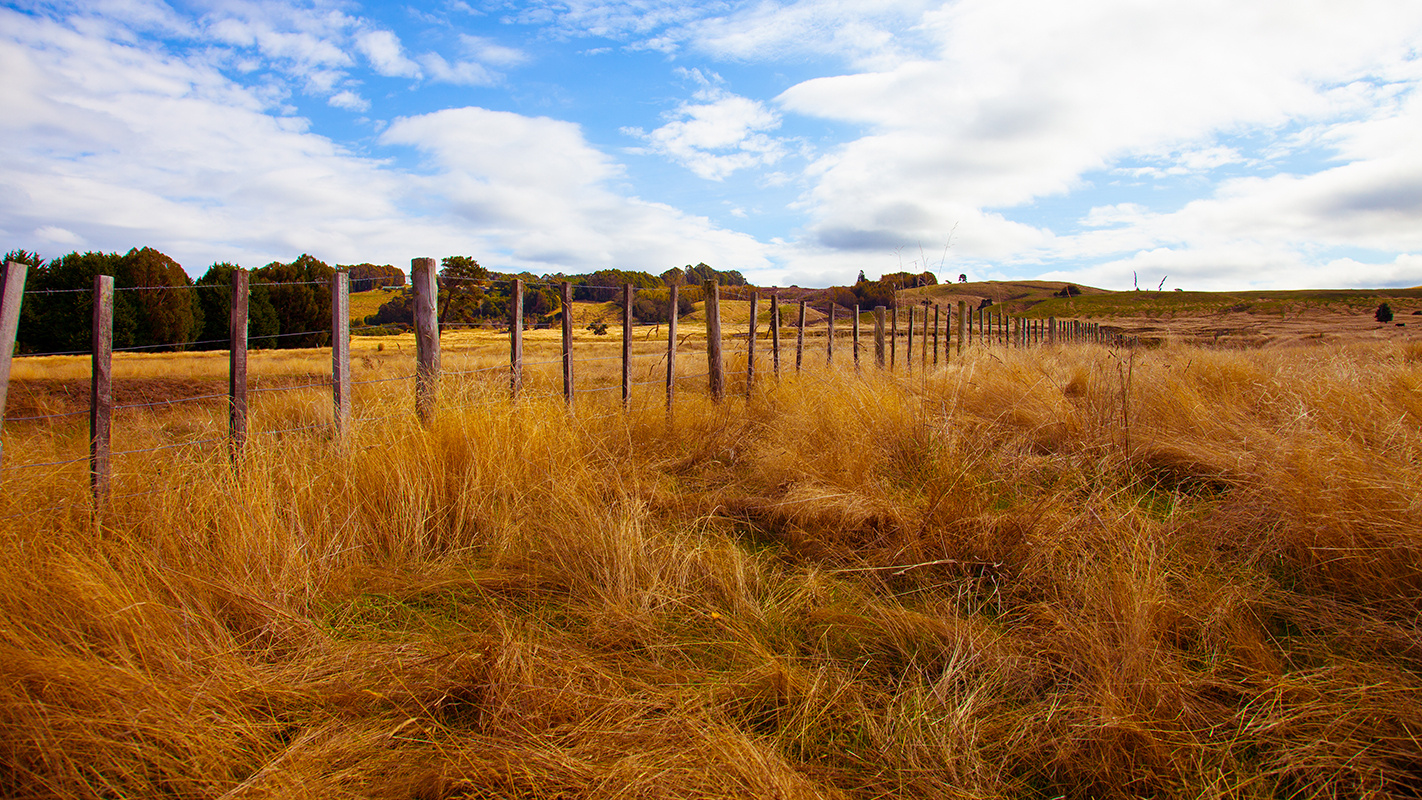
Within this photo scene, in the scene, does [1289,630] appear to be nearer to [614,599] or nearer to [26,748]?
[614,599]

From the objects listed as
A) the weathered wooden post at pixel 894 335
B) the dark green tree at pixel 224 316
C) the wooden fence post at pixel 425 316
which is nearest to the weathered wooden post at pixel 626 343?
the wooden fence post at pixel 425 316

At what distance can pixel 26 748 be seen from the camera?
1743mm

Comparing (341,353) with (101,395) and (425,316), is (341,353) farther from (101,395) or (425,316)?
(101,395)

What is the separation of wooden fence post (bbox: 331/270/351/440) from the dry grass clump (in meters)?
0.28

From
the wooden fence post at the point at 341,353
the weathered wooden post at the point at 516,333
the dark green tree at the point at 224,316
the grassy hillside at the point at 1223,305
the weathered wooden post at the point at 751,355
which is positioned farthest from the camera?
the grassy hillside at the point at 1223,305

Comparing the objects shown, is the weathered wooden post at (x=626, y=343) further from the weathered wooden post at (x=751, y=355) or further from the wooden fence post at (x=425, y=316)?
the wooden fence post at (x=425, y=316)

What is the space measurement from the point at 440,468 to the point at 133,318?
39090 mm

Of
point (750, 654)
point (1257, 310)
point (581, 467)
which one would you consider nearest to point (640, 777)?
point (750, 654)

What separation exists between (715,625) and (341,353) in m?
3.45

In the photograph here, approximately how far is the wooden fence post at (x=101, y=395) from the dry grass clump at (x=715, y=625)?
0.12 metres

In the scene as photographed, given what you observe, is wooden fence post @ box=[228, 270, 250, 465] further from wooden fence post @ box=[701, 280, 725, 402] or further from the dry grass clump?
wooden fence post @ box=[701, 280, 725, 402]

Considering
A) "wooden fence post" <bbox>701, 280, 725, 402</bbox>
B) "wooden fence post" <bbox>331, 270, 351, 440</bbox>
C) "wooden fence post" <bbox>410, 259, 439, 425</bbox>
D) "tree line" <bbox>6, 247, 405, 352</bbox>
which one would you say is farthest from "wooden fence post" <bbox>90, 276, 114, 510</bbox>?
"tree line" <bbox>6, 247, 405, 352</bbox>

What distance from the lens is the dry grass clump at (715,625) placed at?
1.81 m

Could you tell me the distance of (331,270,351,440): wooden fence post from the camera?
434 centimetres
